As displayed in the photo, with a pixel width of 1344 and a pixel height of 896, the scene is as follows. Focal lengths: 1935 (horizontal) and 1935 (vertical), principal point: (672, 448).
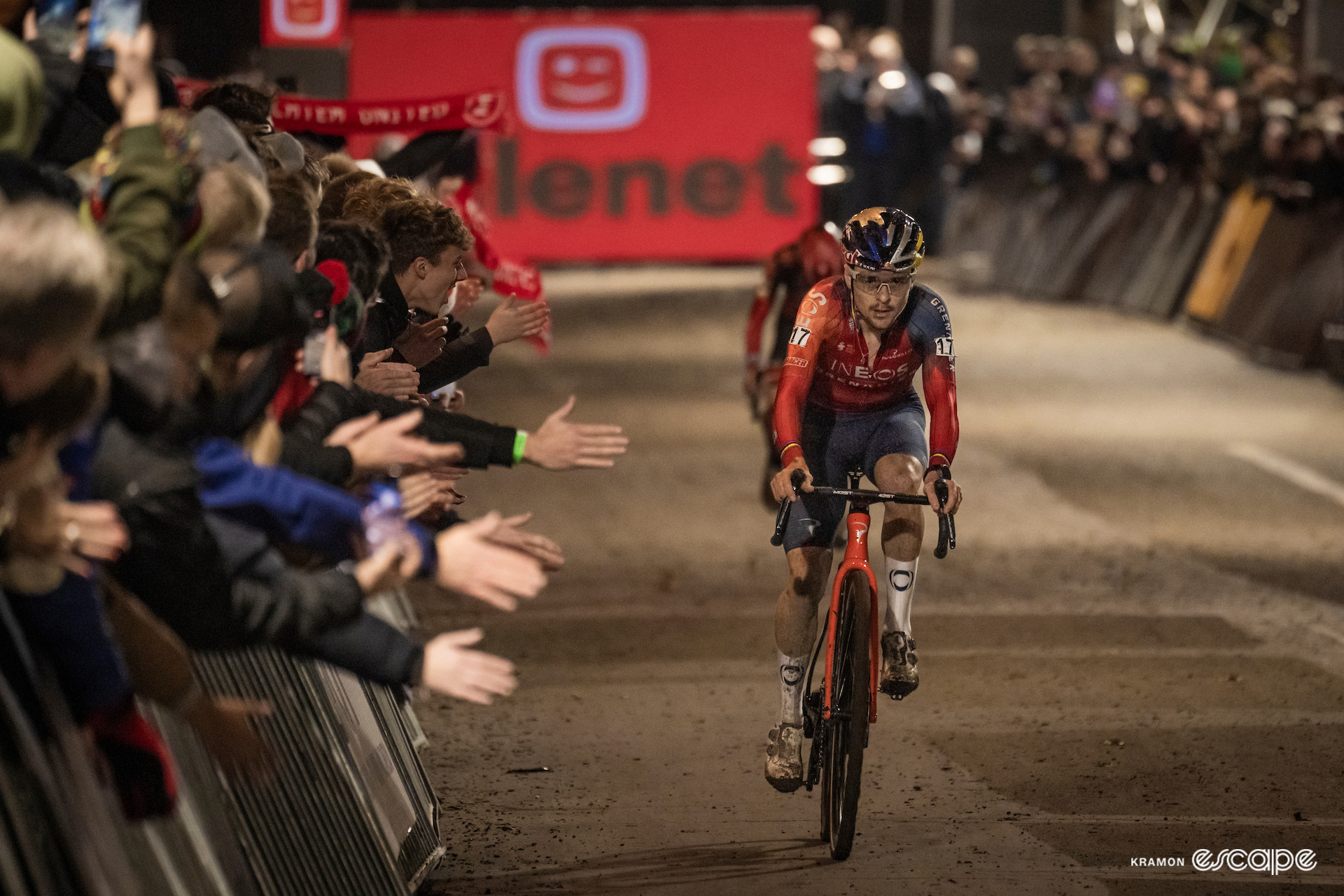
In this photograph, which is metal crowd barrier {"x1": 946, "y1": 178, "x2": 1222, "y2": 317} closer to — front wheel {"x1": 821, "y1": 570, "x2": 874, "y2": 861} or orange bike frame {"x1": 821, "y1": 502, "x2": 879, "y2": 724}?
orange bike frame {"x1": 821, "y1": 502, "x2": 879, "y2": 724}

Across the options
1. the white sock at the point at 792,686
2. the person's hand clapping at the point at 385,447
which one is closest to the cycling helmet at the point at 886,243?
the white sock at the point at 792,686

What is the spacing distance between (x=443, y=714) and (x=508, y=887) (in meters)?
2.44

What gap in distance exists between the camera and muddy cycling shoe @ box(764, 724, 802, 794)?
698 cm

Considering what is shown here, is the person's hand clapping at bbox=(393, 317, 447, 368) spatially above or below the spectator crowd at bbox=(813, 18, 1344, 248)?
above

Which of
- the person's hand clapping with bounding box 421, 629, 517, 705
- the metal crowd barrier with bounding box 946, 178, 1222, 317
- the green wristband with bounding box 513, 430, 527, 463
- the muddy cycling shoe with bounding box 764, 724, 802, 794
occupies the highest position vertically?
the person's hand clapping with bounding box 421, 629, 517, 705

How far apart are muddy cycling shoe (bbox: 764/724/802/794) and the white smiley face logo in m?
23.6

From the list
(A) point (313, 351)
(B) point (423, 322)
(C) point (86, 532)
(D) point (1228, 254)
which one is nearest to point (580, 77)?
(D) point (1228, 254)

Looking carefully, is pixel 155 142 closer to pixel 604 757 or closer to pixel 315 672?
pixel 315 672

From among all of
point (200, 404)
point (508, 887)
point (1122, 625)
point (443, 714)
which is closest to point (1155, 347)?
point (1122, 625)

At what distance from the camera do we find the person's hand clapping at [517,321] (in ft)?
22.9

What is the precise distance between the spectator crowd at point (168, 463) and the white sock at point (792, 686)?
2.28 metres

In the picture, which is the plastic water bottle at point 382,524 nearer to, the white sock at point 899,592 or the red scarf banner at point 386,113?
the white sock at point 899,592

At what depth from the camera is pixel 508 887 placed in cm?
623

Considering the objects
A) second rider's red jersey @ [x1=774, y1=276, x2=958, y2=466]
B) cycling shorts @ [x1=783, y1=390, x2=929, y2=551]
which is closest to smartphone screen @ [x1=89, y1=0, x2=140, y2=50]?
second rider's red jersey @ [x1=774, y1=276, x2=958, y2=466]
